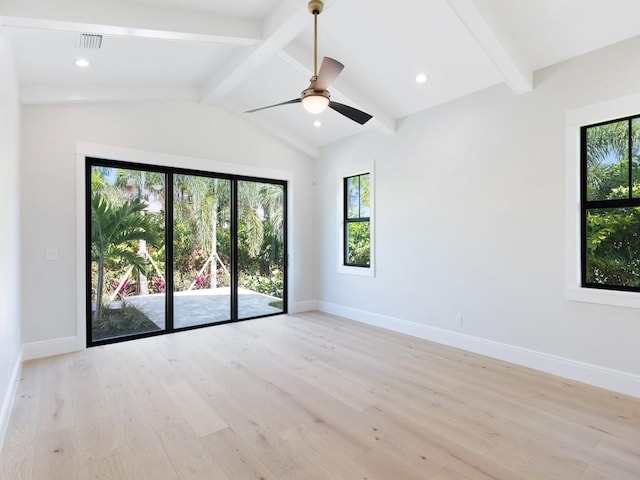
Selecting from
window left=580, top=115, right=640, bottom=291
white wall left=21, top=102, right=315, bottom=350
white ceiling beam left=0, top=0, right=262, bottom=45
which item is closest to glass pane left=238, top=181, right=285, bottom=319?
white wall left=21, top=102, right=315, bottom=350

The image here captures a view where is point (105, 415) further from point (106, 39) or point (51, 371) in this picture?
point (106, 39)

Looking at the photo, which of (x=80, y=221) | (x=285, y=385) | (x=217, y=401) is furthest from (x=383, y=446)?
(x=80, y=221)

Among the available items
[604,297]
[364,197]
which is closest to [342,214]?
[364,197]

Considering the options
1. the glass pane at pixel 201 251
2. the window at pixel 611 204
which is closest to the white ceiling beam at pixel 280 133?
the glass pane at pixel 201 251

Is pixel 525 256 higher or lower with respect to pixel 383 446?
higher

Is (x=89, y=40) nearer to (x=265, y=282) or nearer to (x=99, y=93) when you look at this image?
(x=99, y=93)

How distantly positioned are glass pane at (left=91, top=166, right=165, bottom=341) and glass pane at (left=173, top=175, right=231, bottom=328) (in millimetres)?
231

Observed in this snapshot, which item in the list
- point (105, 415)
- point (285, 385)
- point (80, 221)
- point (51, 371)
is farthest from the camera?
point (80, 221)

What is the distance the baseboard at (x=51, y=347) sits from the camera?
3851 millimetres

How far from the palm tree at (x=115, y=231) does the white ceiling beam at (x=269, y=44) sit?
74.1 inches

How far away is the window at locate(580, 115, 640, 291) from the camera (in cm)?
305

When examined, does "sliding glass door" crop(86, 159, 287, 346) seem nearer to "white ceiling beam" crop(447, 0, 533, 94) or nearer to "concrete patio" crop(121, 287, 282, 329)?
"concrete patio" crop(121, 287, 282, 329)

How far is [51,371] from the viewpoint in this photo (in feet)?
11.5

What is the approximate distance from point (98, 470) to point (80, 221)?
10.2ft
